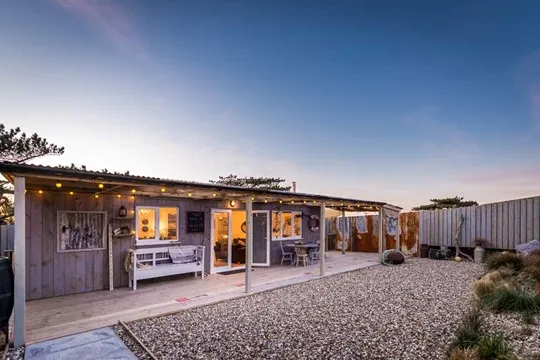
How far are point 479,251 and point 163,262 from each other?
1181cm

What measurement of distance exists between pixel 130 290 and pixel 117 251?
43.1 inches

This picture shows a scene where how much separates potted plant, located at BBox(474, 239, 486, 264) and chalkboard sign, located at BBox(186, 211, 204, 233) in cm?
1074

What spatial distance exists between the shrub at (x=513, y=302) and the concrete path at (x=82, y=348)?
18.6 feet

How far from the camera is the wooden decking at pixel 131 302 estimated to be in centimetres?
464

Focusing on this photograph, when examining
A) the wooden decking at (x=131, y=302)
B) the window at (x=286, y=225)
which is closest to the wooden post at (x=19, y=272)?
the wooden decking at (x=131, y=302)

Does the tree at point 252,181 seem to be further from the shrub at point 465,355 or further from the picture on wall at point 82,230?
the shrub at point 465,355

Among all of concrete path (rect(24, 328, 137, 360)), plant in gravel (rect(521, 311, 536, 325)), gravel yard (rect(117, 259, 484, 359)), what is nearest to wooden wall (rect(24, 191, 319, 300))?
concrete path (rect(24, 328, 137, 360))

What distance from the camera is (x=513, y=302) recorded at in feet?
16.3

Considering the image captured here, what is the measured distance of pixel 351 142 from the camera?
11.3 meters

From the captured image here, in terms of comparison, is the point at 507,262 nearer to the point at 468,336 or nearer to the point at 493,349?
the point at 468,336

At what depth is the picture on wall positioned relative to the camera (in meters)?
6.70

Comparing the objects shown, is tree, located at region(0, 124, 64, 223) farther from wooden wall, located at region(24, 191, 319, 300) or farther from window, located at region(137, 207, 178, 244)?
window, located at region(137, 207, 178, 244)

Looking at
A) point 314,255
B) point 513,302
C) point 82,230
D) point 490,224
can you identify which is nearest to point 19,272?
point 82,230

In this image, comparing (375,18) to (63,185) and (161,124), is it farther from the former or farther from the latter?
(63,185)
